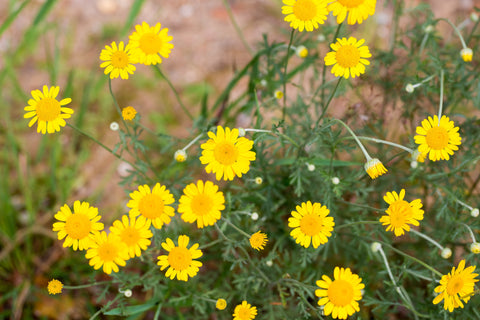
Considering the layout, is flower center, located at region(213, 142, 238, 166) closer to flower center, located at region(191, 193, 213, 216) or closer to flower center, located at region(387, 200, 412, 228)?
flower center, located at region(191, 193, 213, 216)

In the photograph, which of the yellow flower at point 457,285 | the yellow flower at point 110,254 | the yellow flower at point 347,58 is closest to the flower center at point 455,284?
the yellow flower at point 457,285

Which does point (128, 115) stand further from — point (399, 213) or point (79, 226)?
point (399, 213)

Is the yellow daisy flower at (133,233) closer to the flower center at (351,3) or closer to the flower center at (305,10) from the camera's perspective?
the flower center at (305,10)

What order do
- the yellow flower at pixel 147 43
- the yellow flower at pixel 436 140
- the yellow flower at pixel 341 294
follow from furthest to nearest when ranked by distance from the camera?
1. the yellow flower at pixel 147 43
2. the yellow flower at pixel 436 140
3. the yellow flower at pixel 341 294

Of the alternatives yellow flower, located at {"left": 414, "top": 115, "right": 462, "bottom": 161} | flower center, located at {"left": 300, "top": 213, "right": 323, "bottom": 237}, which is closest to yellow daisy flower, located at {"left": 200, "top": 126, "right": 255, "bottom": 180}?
flower center, located at {"left": 300, "top": 213, "right": 323, "bottom": 237}

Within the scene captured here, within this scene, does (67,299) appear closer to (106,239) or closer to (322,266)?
(106,239)

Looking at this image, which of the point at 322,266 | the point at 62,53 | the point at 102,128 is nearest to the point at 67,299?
the point at 102,128
